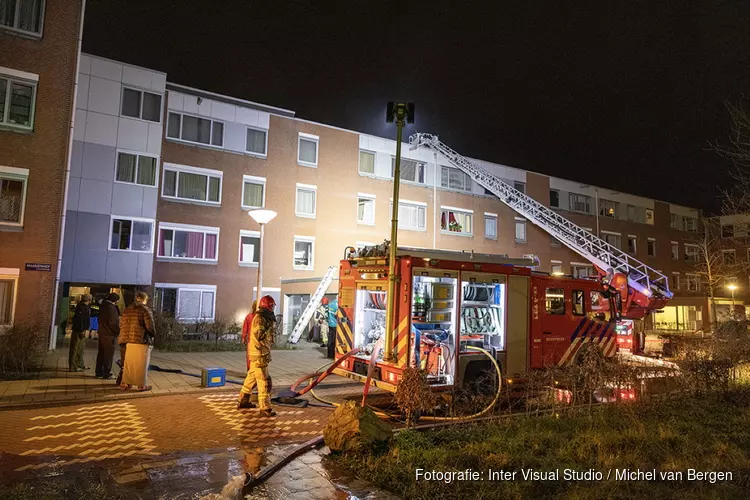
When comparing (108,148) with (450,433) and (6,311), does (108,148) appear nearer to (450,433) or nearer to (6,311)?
(6,311)

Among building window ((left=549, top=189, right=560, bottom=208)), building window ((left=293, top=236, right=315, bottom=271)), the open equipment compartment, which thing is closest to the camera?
the open equipment compartment

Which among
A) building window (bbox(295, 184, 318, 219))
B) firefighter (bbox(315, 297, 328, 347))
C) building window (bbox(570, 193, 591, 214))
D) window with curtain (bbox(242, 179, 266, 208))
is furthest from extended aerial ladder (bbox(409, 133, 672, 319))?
window with curtain (bbox(242, 179, 266, 208))

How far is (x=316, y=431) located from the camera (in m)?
7.41

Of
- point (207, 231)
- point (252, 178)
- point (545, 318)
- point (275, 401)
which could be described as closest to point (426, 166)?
point (252, 178)

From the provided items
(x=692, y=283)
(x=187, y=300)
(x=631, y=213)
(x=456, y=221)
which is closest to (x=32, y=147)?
(x=187, y=300)

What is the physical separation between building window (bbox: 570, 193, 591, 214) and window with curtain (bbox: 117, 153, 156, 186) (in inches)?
1118

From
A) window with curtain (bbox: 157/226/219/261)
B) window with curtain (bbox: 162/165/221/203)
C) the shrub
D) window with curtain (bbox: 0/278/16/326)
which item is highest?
window with curtain (bbox: 162/165/221/203)

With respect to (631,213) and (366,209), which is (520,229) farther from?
(631,213)

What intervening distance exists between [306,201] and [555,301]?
17049 millimetres

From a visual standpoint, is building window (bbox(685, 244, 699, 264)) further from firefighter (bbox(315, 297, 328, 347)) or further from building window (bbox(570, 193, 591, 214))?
firefighter (bbox(315, 297, 328, 347))

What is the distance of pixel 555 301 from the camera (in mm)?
10438

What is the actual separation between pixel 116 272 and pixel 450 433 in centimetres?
1818

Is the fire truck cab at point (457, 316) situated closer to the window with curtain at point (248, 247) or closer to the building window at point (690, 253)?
the window with curtain at point (248, 247)

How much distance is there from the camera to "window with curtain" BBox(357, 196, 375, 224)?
27175 mm
